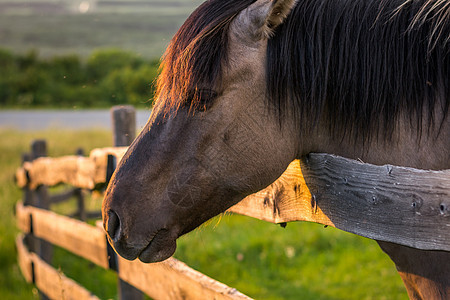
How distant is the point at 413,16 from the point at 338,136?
0.54 meters

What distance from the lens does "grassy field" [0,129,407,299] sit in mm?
5207

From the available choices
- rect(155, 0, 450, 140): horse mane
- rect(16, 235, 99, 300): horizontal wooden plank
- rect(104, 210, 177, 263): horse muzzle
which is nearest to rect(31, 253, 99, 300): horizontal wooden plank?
rect(16, 235, 99, 300): horizontal wooden plank

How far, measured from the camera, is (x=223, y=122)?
5.81 feet

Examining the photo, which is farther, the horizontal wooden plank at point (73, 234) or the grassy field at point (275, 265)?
the grassy field at point (275, 265)

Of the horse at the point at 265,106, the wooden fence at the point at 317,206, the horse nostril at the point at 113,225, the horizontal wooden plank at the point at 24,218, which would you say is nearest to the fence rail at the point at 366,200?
the wooden fence at the point at 317,206

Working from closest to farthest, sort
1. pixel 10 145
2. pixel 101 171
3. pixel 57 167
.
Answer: pixel 101 171 → pixel 57 167 → pixel 10 145

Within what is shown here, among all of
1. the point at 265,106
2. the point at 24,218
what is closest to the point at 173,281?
the point at 265,106

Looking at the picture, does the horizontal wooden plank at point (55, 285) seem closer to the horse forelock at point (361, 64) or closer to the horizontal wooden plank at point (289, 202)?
the horizontal wooden plank at point (289, 202)

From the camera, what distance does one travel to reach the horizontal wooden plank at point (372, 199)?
4.59 feet

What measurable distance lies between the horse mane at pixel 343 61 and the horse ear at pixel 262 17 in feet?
0.14

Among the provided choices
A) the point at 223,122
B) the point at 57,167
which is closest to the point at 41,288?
the point at 57,167

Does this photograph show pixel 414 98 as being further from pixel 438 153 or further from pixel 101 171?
pixel 101 171

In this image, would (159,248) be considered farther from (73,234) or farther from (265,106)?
(73,234)

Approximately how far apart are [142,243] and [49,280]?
3.49 m
